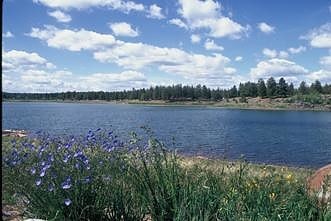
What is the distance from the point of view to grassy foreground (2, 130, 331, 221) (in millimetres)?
4418

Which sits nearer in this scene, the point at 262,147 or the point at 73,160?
the point at 73,160

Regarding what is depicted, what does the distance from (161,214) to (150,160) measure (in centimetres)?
71

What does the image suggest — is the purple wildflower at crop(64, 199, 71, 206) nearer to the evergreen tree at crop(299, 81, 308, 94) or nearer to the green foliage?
the green foliage

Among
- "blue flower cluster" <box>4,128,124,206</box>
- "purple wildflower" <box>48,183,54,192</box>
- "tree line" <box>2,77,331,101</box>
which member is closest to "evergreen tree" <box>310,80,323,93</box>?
"tree line" <box>2,77,331,101</box>

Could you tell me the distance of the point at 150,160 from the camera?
521 centimetres

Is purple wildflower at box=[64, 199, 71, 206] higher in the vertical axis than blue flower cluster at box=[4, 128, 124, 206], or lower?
lower

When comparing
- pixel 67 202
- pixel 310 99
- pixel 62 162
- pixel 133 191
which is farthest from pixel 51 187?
pixel 310 99

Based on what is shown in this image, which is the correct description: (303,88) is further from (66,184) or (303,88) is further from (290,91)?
(66,184)

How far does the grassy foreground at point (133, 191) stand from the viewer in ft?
14.5

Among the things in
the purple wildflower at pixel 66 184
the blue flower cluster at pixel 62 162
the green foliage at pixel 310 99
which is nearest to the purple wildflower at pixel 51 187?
the blue flower cluster at pixel 62 162

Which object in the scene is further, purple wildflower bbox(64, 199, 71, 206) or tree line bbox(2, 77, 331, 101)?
tree line bbox(2, 77, 331, 101)

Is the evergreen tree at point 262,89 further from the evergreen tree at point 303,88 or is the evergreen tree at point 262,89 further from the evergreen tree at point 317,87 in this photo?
the evergreen tree at point 317,87

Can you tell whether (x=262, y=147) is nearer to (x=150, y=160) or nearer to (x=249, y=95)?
(x=150, y=160)

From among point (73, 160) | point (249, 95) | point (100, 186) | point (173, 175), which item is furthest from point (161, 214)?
point (249, 95)
